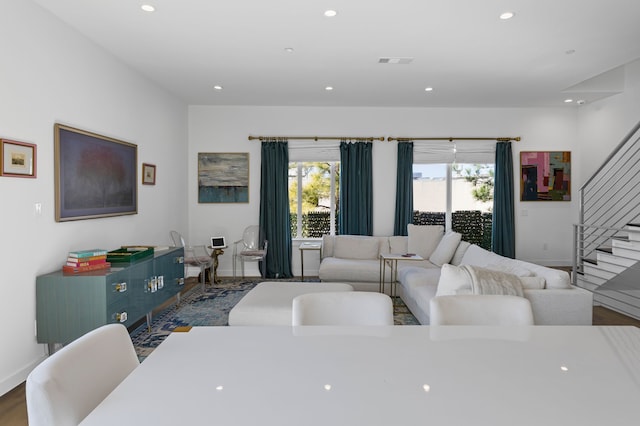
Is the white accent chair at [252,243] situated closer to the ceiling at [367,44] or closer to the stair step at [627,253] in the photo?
the ceiling at [367,44]

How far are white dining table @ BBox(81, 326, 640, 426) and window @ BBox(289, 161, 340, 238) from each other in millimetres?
5473

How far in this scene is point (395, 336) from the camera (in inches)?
57.7

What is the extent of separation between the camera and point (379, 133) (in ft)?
22.2

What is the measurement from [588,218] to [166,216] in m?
6.62

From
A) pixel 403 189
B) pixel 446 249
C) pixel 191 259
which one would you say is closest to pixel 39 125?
pixel 191 259

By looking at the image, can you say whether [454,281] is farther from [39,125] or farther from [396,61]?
[39,125]

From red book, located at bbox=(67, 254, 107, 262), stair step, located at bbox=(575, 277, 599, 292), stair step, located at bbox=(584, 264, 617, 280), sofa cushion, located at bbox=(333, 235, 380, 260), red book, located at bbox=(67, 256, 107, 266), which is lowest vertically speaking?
stair step, located at bbox=(575, 277, 599, 292)

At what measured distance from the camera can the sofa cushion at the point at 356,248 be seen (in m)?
6.21

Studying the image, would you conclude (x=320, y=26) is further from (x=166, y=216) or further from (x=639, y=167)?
(x=639, y=167)

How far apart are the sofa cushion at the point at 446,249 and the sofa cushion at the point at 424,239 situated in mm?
304

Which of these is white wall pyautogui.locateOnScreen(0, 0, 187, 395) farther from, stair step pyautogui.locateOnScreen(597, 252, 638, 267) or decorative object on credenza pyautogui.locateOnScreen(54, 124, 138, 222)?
stair step pyautogui.locateOnScreen(597, 252, 638, 267)

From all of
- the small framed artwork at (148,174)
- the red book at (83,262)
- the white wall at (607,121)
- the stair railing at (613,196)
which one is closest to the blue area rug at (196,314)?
the red book at (83,262)

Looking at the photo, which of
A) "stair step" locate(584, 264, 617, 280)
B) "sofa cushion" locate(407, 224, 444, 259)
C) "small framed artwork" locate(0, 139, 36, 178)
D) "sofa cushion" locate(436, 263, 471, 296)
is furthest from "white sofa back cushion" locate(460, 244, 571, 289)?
"small framed artwork" locate(0, 139, 36, 178)

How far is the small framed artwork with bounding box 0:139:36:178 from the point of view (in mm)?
2820
